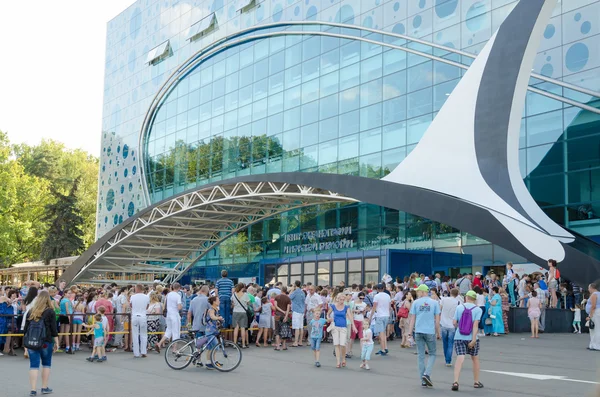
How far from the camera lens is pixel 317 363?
48.5 ft

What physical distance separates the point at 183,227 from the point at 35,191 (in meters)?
24.4

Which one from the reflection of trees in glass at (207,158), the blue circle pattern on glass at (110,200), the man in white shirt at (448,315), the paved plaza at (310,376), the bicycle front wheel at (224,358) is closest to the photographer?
the paved plaza at (310,376)

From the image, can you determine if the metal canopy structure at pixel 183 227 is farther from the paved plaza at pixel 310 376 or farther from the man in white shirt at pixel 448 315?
the man in white shirt at pixel 448 315

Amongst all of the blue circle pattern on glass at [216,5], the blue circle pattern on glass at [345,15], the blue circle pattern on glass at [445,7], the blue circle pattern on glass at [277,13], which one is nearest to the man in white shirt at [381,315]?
the blue circle pattern on glass at [445,7]

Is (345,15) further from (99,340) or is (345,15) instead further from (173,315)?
(99,340)

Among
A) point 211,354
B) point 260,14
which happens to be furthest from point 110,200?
point 211,354

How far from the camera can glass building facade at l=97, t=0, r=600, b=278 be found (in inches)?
1123

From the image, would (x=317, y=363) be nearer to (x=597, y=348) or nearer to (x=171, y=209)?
(x=597, y=348)

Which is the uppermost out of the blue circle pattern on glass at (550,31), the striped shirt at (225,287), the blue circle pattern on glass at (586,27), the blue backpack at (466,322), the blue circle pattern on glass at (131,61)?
the blue circle pattern on glass at (131,61)

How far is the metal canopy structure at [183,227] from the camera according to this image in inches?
1545

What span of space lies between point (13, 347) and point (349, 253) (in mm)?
19111

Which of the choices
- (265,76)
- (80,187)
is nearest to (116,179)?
(265,76)

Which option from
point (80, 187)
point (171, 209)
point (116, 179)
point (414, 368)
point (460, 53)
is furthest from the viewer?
point (80, 187)

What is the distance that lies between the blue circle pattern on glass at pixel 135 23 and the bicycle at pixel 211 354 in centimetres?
4908
